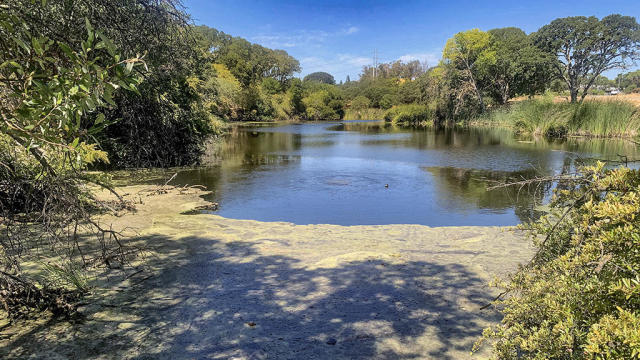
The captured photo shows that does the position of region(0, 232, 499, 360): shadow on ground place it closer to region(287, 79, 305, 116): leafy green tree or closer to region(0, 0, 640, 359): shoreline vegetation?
region(0, 0, 640, 359): shoreline vegetation

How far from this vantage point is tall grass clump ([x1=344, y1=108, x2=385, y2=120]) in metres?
69.4

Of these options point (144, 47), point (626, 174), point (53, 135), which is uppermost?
point (144, 47)

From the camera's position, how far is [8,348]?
102 inches

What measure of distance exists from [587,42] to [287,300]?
48.2 metres

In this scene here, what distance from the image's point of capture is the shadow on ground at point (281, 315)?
8.94 ft

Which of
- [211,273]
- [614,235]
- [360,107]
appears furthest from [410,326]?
[360,107]

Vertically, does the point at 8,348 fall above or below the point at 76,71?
below

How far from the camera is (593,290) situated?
155cm

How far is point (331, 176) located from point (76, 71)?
11111 millimetres

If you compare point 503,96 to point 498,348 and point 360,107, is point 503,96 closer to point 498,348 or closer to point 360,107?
point 360,107

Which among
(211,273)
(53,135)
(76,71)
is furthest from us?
(211,273)

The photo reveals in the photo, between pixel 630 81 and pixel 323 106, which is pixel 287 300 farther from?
pixel 630 81

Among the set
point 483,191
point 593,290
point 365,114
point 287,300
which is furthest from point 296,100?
point 593,290

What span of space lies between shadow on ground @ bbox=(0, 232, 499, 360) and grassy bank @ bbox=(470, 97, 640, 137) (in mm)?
22028
